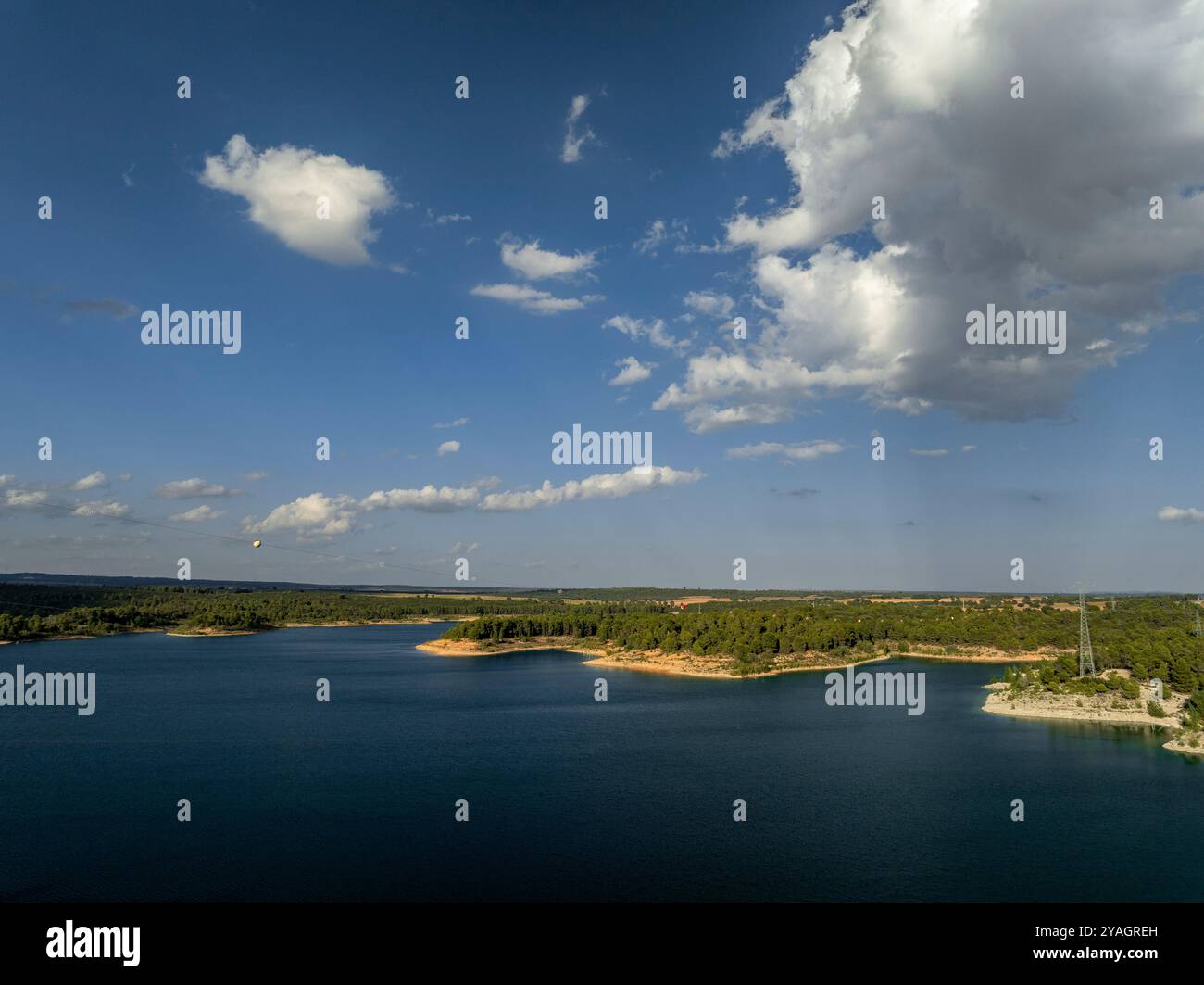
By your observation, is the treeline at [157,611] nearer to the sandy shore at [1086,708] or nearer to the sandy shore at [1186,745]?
the sandy shore at [1086,708]

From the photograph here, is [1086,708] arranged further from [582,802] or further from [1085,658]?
[582,802]

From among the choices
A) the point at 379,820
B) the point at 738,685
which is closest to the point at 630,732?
the point at 379,820

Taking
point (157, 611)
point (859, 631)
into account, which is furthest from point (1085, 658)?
point (157, 611)

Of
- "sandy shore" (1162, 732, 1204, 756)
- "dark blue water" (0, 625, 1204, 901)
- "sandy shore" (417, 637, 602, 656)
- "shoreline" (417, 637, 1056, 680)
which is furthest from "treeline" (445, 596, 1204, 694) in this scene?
"sandy shore" (1162, 732, 1204, 756)

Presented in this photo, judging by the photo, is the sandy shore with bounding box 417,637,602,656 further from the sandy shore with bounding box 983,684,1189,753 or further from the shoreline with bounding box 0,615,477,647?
the sandy shore with bounding box 983,684,1189,753
